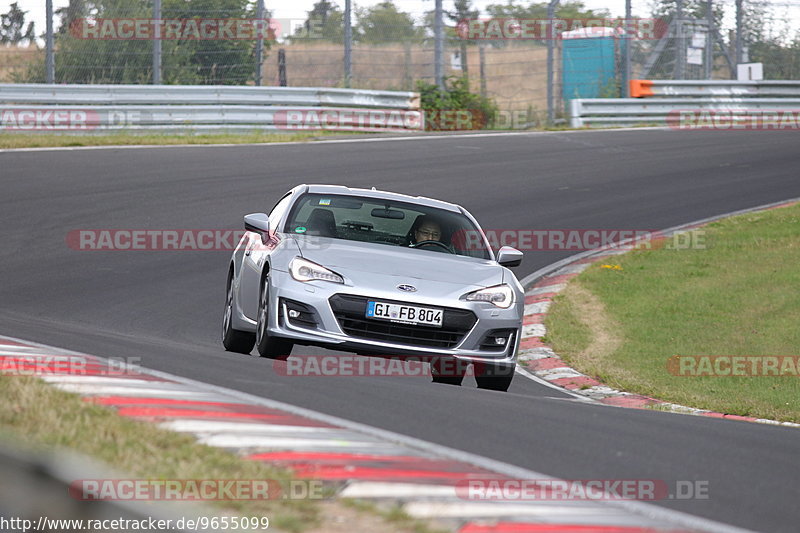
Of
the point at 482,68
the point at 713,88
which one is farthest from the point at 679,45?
the point at 482,68

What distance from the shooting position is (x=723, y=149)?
22.7m

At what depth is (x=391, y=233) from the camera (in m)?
9.04

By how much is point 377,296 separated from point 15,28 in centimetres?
1592

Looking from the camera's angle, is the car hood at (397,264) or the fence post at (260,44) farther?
the fence post at (260,44)

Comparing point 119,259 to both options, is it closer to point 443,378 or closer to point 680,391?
point 443,378

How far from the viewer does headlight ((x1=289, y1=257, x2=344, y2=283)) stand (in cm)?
772

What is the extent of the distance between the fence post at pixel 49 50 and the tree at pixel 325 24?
5168 millimetres

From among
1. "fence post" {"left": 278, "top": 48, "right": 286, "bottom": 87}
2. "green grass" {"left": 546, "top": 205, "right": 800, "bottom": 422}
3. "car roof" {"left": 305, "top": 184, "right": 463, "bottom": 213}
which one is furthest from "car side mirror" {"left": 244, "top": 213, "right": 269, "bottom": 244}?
"fence post" {"left": 278, "top": 48, "right": 286, "bottom": 87}

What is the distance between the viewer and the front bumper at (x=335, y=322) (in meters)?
7.62

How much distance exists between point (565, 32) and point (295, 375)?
26168 mm

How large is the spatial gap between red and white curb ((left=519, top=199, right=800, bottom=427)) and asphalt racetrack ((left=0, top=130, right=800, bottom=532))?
36 cm
